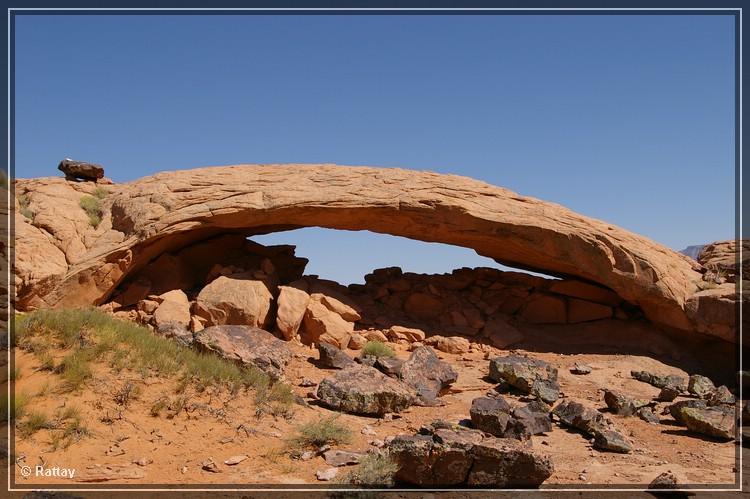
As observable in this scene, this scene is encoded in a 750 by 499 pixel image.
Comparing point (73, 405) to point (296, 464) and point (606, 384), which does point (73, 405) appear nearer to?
point (296, 464)

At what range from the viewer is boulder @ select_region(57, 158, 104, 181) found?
1359 centimetres

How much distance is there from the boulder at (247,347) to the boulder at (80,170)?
626 centimetres

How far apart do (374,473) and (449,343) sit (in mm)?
6381

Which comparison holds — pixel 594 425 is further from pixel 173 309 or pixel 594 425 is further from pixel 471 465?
pixel 173 309

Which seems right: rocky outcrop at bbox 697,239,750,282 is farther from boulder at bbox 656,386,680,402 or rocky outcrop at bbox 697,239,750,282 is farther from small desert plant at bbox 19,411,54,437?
small desert plant at bbox 19,411,54,437

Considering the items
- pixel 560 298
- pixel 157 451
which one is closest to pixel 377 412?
pixel 157 451

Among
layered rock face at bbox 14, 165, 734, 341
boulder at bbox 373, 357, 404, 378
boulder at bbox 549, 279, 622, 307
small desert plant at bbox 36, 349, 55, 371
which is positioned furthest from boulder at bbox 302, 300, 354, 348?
boulder at bbox 549, 279, 622, 307

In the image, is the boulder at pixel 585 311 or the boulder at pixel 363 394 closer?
the boulder at pixel 363 394

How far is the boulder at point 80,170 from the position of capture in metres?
13.6

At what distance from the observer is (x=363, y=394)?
865 centimetres

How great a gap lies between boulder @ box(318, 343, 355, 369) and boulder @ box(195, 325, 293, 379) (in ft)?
2.57

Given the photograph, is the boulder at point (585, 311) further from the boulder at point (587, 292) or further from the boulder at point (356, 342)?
the boulder at point (356, 342)

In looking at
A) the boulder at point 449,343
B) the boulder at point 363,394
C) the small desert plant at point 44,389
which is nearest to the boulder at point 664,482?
the boulder at point 363,394

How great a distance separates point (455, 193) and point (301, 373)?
4.82 m
